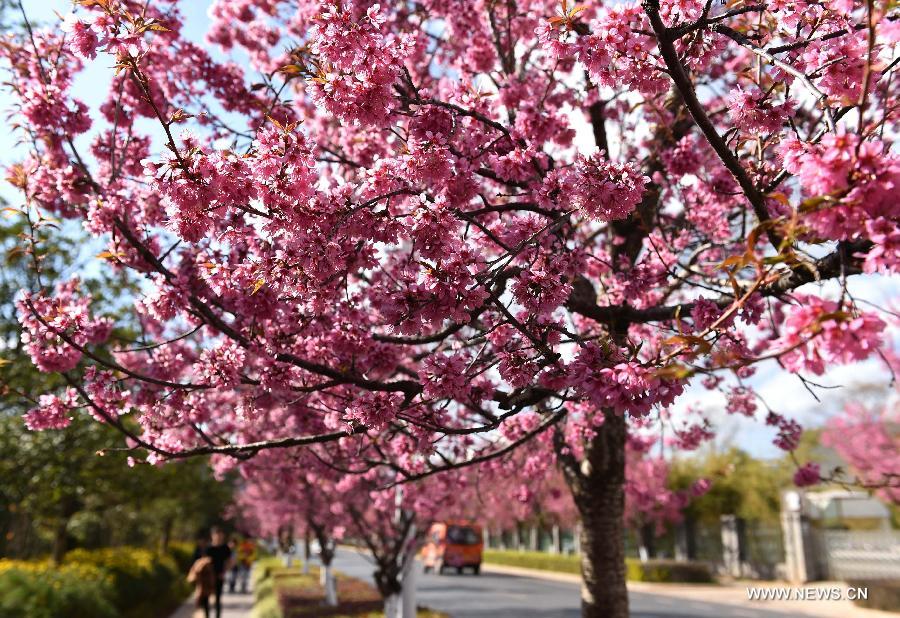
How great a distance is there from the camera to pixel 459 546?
36.9 metres

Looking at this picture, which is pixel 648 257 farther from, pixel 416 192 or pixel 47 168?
pixel 47 168

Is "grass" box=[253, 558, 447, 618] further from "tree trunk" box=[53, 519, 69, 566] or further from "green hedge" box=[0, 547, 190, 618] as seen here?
"tree trunk" box=[53, 519, 69, 566]

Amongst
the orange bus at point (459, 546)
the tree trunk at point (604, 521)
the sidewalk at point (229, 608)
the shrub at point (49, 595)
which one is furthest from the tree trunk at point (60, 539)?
the orange bus at point (459, 546)

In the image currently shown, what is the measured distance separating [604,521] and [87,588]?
794 cm

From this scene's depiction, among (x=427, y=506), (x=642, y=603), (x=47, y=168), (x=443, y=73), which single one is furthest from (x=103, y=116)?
(x=642, y=603)

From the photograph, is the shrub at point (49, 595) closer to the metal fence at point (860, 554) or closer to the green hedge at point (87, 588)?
the green hedge at point (87, 588)

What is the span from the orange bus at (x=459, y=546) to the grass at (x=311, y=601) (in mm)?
15613

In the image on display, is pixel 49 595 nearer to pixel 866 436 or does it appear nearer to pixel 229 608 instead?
pixel 229 608

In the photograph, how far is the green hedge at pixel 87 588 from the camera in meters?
7.55

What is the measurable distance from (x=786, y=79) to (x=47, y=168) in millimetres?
4972

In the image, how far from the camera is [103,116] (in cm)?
604

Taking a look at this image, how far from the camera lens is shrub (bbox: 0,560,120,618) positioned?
7.30 metres

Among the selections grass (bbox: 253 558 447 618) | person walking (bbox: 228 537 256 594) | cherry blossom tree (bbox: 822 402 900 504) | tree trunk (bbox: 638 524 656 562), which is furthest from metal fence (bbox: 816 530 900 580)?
person walking (bbox: 228 537 256 594)

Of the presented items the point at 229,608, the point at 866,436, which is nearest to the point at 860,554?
the point at 866,436
